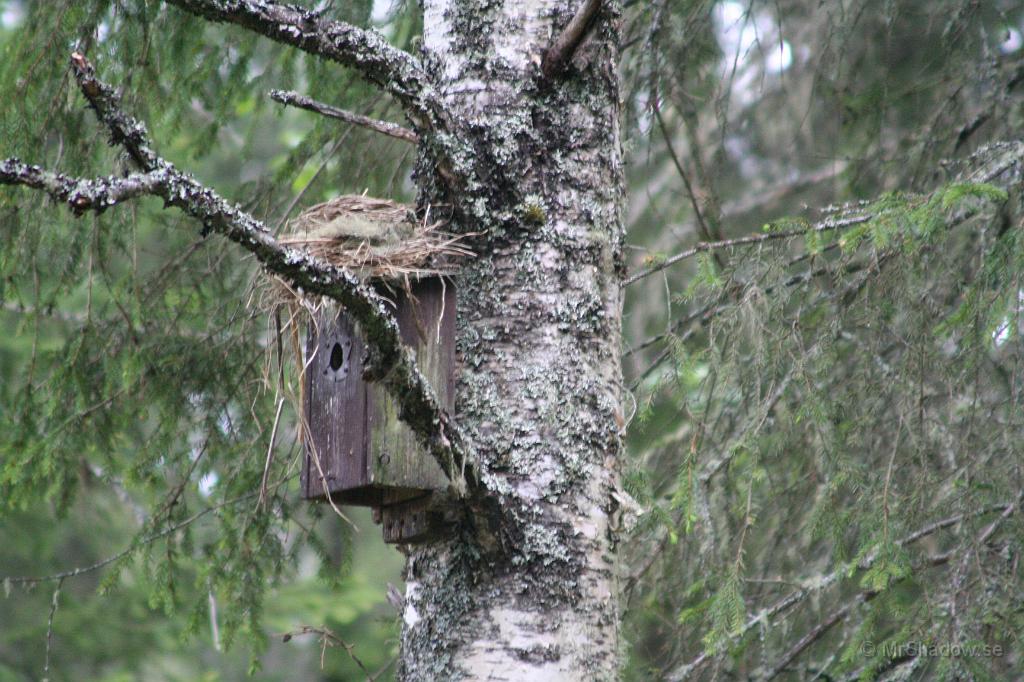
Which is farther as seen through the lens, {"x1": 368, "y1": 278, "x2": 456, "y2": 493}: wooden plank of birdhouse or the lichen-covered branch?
{"x1": 368, "y1": 278, "x2": 456, "y2": 493}: wooden plank of birdhouse

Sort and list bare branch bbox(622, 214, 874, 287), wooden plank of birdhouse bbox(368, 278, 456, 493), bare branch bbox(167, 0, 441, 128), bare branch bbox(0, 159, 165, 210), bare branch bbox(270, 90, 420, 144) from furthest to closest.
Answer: bare branch bbox(622, 214, 874, 287), bare branch bbox(270, 90, 420, 144), wooden plank of birdhouse bbox(368, 278, 456, 493), bare branch bbox(167, 0, 441, 128), bare branch bbox(0, 159, 165, 210)

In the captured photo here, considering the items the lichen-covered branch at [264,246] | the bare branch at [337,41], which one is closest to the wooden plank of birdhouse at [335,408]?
the lichen-covered branch at [264,246]

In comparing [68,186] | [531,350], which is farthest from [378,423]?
[68,186]

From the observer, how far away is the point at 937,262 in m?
3.34

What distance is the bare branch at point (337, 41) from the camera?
209 centimetres

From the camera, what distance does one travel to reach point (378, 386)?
89.4 inches

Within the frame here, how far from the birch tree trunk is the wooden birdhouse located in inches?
2.5

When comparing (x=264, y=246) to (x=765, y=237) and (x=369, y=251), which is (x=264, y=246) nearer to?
(x=369, y=251)

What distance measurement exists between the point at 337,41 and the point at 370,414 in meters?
0.74

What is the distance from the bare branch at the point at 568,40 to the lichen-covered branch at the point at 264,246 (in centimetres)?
80

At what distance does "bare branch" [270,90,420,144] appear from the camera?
2.41 metres

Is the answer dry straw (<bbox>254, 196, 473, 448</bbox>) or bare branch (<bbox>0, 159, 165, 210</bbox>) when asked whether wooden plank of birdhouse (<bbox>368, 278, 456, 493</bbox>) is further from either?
bare branch (<bbox>0, 159, 165, 210</bbox>)

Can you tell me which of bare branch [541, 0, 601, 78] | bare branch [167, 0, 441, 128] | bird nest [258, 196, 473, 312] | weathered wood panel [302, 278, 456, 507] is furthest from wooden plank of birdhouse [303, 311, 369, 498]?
bare branch [541, 0, 601, 78]

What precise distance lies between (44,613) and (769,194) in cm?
559
